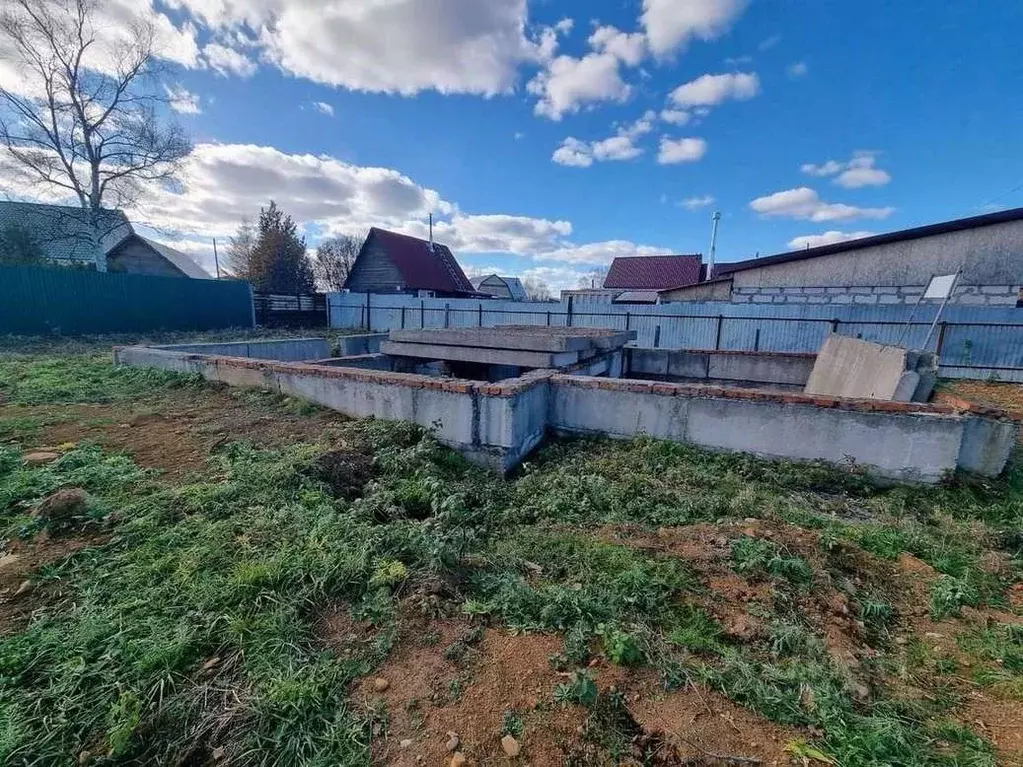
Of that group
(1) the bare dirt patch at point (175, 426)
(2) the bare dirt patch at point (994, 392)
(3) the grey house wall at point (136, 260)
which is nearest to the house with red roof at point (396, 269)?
(3) the grey house wall at point (136, 260)

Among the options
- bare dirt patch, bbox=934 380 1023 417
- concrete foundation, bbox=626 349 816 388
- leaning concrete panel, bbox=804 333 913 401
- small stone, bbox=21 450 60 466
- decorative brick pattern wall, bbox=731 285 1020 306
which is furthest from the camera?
decorative brick pattern wall, bbox=731 285 1020 306

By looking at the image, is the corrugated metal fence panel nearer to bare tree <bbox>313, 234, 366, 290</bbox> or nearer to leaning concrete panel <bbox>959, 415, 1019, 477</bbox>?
leaning concrete panel <bbox>959, 415, 1019, 477</bbox>

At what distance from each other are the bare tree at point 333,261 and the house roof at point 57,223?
1310 centimetres

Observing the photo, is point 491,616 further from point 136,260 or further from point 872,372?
point 136,260

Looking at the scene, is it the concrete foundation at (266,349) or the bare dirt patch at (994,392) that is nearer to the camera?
the bare dirt patch at (994,392)

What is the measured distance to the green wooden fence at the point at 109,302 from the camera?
38.7ft

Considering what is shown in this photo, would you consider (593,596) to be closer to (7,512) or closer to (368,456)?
(368,456)

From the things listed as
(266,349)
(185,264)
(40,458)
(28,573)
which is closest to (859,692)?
(28,573)

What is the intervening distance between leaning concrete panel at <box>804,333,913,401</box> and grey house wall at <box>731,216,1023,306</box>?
7380mm

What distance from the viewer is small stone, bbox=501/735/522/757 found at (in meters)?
1.50

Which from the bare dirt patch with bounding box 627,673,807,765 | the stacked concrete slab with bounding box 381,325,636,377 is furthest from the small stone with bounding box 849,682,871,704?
the stacked concrete slab with bounding box 381,325,636,377

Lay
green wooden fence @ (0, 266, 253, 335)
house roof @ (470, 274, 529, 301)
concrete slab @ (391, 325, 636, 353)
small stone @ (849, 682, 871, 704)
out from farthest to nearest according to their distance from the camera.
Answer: house roof @ (470, 274, 529, 301), green wooden fence @ (0, 266, 253, 335), concrete slab @ (391, 325, 636, 353), small stone @ (849, 682, 871, 704)

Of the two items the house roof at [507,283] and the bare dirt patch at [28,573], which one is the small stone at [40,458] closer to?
the bare dirt patch at [28,573]

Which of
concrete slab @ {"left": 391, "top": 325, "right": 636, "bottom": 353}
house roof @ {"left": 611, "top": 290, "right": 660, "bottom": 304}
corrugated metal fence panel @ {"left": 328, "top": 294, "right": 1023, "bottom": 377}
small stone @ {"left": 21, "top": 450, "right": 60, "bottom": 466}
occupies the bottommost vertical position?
small stone @ {"left": 21, "top": 450, "right": 60, "bottom": 466}
